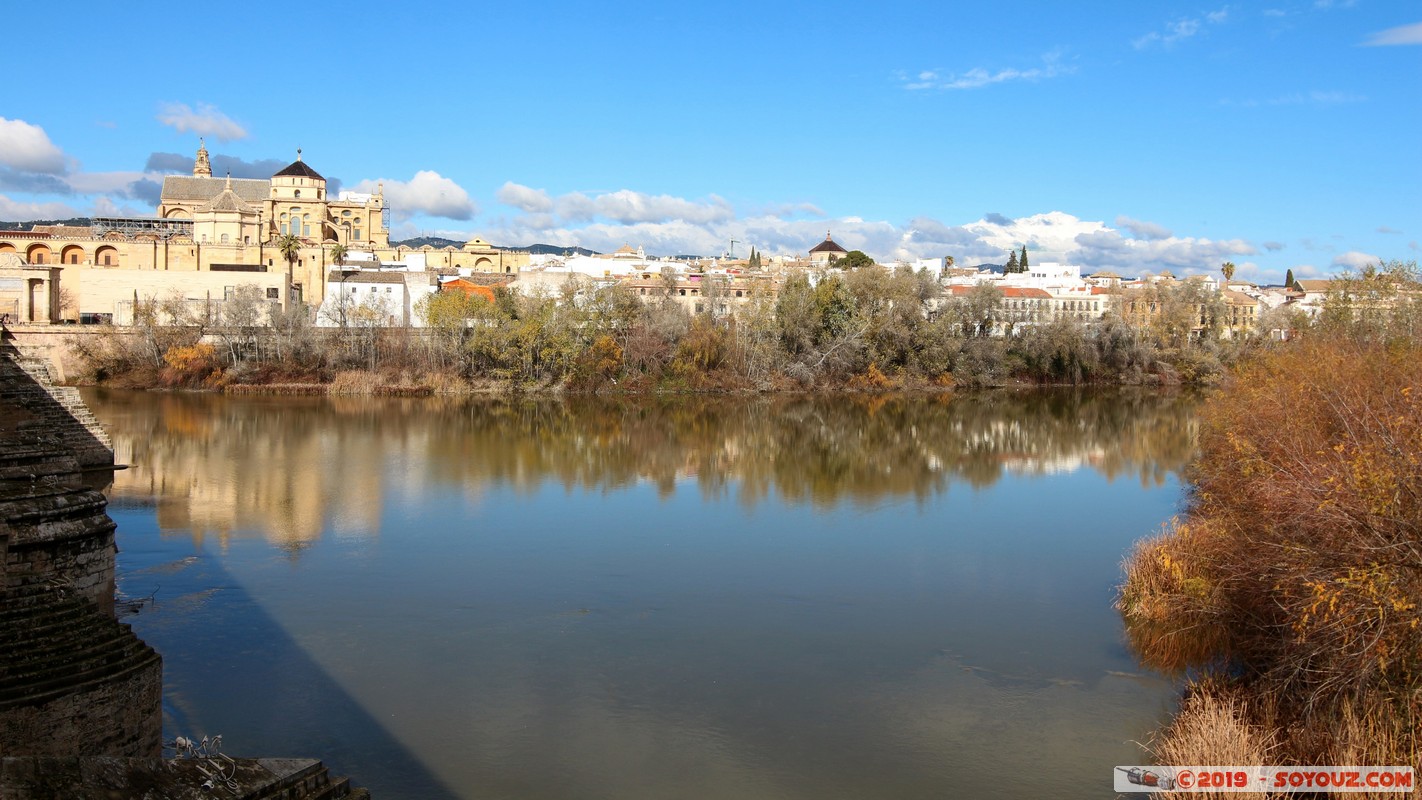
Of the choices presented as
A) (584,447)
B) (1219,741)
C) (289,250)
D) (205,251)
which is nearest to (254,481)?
(584,447)

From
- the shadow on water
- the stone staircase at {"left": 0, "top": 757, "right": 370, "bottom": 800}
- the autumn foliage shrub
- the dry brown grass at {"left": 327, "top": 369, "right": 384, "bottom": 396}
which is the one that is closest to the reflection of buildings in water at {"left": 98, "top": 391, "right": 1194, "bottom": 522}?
the dry brown grass at {"left": 327, "top": 369, "right": 384, "bottom": 396}

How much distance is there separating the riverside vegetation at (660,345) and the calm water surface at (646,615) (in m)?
17.7

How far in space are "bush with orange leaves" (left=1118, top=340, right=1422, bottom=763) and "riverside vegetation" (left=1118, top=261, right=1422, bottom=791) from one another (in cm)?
2

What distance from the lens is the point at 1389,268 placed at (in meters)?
31.6

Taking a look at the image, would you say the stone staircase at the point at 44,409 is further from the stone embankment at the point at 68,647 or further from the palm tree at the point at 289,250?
the palm tree at the point at 289,250

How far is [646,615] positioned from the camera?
519 inches

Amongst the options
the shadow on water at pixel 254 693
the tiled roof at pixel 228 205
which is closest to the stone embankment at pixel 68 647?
the shadow on water at pixel 254 693

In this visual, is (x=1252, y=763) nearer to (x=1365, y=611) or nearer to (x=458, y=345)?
(x=1365, y=611)

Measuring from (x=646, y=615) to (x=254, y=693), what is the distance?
4.77m

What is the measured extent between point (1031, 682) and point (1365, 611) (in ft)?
13.0

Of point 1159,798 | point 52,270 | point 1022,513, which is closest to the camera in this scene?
point 1159,798

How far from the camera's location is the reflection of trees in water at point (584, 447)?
2153 centimetres

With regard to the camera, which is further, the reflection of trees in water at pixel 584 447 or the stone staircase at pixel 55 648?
the reflection of trees in water at pixel 584 447

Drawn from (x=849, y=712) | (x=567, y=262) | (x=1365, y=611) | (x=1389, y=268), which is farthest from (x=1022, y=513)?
(x=567, y=262)
